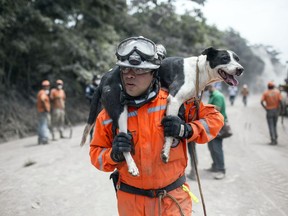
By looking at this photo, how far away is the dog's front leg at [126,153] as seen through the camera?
6.94 ft

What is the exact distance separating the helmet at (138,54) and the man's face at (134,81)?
0.06 metres

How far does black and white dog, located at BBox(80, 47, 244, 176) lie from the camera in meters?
2.21

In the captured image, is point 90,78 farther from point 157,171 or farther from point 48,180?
point 157,171

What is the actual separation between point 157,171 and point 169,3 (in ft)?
63.7

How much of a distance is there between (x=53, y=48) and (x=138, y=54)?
1211cm

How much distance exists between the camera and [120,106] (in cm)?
219

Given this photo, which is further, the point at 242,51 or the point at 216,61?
the point at 242,51

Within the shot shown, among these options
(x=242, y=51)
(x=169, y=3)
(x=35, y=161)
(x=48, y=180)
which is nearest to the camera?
(x=48, y=180)

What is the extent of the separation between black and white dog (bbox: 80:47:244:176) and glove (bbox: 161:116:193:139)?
7cm

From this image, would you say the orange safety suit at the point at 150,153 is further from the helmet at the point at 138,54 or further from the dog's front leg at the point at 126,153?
the helmet at the point at 138,54

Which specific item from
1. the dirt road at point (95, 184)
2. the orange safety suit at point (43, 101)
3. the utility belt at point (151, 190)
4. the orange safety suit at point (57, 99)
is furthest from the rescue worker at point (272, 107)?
the utility belt at point (151, 190)

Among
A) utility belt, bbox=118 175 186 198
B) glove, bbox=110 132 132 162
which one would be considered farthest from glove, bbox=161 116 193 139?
utility belt, bbox=118 175 186 198

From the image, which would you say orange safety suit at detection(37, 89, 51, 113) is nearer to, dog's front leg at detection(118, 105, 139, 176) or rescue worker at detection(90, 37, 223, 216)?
rescue worker at detection(90, 37, 223, 216)

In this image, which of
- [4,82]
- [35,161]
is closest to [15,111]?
[4,82]
